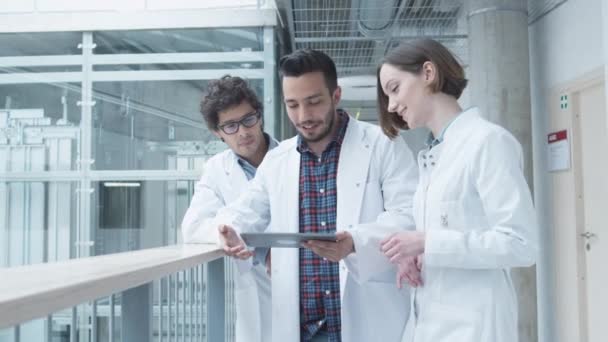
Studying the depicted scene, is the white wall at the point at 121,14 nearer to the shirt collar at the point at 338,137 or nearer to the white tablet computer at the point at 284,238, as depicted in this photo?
the shirt collar at the point at 338,137

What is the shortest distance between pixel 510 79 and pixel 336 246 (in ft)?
10.2

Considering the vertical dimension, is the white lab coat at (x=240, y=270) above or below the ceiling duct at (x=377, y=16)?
below

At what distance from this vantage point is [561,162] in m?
4.01

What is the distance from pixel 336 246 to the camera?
1.36 metres

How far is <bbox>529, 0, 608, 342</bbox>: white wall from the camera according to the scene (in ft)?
12.4

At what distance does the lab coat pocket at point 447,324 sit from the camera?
1229 millimetres

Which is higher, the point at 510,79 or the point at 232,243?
the point at 510,79

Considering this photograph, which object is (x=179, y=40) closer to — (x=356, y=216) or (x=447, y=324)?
(x=356, y=216)

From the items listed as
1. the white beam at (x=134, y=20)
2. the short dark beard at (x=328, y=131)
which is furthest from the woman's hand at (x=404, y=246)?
the white beam at (x=134, y=20)

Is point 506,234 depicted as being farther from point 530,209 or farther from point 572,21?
point 572,21

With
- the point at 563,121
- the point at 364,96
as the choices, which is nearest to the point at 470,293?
the point at 563,121

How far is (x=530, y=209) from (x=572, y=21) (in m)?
3.10

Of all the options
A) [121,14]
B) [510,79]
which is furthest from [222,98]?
[121,14]

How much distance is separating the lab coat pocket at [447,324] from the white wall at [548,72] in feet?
9.45
